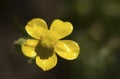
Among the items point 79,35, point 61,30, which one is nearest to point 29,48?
point 61,30

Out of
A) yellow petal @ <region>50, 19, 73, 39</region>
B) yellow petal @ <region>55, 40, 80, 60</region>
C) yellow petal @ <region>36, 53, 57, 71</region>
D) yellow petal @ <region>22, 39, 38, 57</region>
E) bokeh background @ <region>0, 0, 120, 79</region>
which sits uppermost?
yellow petal @ <region>50, 19, 73, 39</region>

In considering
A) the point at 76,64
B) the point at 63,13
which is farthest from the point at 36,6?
the point at 76,64

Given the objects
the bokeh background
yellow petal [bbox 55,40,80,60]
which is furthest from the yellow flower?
the bokeh background

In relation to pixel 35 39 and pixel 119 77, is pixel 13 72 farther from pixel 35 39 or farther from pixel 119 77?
pixel 35 39

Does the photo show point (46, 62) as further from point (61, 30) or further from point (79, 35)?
point (79, 35)

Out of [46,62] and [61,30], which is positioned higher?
[61,30]

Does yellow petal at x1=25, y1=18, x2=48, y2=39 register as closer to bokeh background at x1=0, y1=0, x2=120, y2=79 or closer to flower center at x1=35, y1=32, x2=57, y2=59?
flower center at x1=35, y1=32, x2=57, y2=59

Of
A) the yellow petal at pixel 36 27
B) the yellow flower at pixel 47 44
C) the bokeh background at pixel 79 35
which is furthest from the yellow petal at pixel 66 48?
the bokeh background at pixel 79 35
